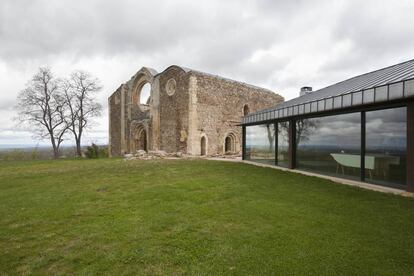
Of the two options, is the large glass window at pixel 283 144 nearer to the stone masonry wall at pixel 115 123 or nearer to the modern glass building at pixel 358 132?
the modern glass building at pixel 358 132

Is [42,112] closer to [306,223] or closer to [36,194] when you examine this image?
[36,194]

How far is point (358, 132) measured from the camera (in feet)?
26.5

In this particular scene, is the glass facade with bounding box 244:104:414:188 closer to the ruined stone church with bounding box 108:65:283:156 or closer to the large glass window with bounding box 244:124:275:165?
the large glass window with bounding box 244:124:275:165

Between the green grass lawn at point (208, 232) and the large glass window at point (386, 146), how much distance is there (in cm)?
129

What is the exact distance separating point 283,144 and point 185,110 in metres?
10.5

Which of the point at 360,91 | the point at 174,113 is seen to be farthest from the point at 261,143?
the point at 174,113

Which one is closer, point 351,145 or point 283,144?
point 351,145

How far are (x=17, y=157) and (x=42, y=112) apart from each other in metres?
5.87

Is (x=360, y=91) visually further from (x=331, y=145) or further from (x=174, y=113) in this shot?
(x=174, y=113)

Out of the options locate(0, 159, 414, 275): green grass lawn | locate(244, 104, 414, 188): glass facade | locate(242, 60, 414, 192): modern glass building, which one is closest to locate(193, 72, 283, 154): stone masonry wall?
locate(244, 104, 414, 188): glass facade

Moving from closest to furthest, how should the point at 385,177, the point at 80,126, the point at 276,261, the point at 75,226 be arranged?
1. the point at 276,261
2. the point at 75,226
3. the point at 385,177
4. the point at 80,126

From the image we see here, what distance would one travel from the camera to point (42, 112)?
920 inches

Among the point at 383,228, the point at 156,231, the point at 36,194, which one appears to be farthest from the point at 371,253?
the point at 36,194

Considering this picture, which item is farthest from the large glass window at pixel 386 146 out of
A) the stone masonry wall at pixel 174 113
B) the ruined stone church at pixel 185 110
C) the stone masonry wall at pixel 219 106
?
the stone masonry wall at pixel 174 113
